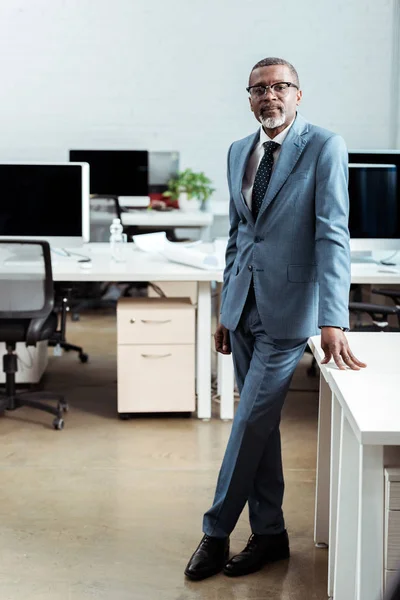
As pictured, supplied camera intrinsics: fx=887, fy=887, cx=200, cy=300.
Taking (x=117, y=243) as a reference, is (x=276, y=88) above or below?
above

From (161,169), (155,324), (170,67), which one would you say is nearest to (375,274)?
(155,324)

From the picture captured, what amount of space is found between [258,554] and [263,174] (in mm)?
1049

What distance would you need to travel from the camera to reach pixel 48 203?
4277mm

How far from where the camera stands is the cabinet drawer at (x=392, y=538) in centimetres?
162

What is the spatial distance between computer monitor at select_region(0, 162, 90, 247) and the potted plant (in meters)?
2.80

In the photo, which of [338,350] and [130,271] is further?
[130,271]

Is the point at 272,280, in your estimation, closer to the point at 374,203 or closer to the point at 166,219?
the point at 374,203

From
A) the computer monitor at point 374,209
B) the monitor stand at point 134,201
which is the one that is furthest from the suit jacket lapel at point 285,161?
the monitor stand at point 134,201

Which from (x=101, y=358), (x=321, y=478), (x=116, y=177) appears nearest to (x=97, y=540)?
(x=321, y=478)

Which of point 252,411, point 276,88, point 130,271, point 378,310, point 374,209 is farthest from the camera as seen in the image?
point 374,209

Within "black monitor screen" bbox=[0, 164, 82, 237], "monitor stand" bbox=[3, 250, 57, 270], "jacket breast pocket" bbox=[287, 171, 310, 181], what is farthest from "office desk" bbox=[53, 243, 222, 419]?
"jacket breast pocket" bbox=[287, 171, 310, 181]

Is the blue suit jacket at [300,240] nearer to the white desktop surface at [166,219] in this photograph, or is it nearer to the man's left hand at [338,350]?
the man's left hand at [338,350]

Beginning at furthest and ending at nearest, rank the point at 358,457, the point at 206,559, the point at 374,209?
the point at 374,209
the point at 206,559
the point at 358,457

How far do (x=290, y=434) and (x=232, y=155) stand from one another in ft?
5.51
